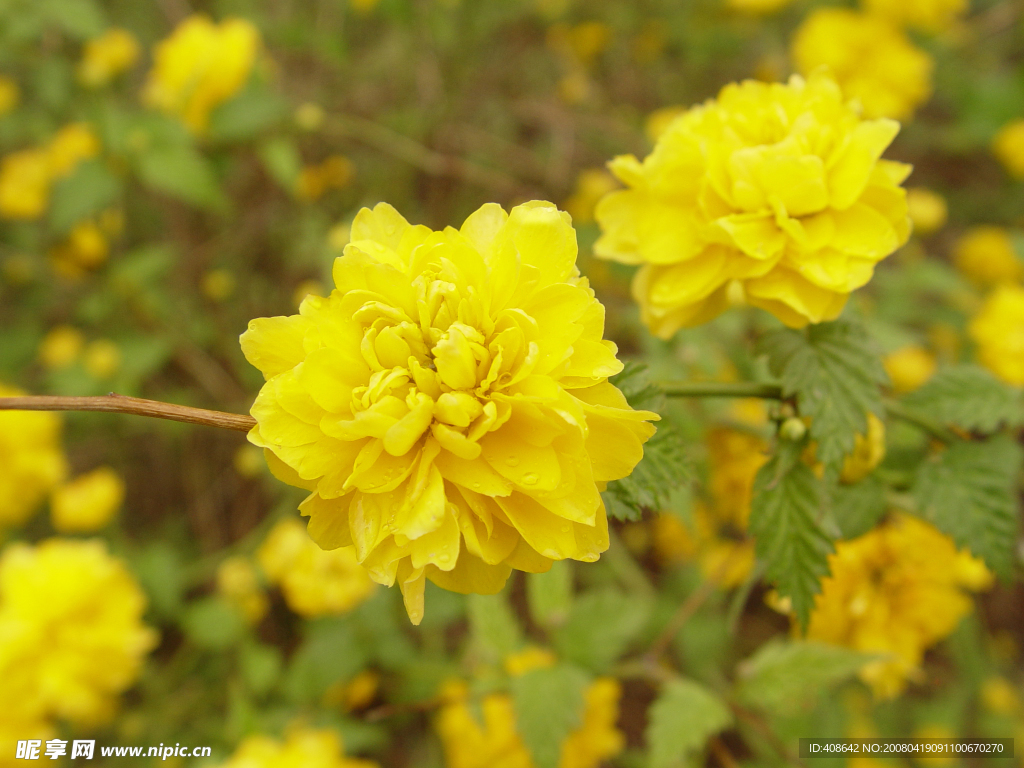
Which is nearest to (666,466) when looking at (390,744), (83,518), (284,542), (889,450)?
(889,450)

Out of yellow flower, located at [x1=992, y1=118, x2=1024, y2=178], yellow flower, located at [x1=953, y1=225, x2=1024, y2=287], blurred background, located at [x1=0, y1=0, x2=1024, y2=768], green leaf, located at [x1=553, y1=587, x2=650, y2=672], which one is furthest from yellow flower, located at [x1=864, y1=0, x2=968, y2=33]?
green leaf, located at [x1=553, y1=587, x2=650, y2=672]

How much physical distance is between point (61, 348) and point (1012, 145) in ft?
11.7

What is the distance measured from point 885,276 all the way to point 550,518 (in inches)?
77.9

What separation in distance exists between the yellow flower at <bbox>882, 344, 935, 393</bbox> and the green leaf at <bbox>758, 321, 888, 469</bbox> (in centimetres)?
99

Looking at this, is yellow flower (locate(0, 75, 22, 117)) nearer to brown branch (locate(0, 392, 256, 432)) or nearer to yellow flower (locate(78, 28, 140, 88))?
yellow flower (locate(78, 28, 140, 88))

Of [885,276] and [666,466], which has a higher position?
[885,276]

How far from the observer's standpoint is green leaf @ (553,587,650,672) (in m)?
1.31

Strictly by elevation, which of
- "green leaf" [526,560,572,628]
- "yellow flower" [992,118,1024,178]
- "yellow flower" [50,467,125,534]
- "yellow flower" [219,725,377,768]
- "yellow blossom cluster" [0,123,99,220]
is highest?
"yellow blossom cluster" [0,123,99,220]

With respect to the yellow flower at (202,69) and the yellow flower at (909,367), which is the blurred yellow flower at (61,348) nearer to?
the yellow flower at (202,69)

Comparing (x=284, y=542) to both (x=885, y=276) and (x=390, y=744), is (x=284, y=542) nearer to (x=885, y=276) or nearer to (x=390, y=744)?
(x=390, y=744)

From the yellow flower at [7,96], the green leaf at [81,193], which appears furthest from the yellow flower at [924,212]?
the yellow flower at [7,96]

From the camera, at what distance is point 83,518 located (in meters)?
1.97

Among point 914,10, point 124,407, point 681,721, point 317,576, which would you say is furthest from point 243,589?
point 914,10

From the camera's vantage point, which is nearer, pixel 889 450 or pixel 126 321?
pixel 889 450
